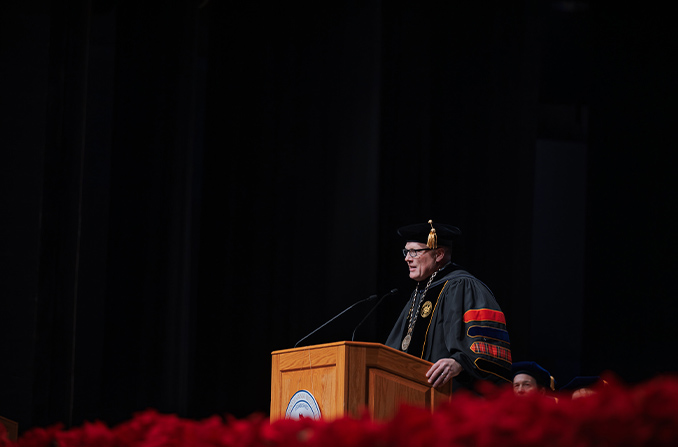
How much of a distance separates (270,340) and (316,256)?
0.64 metres

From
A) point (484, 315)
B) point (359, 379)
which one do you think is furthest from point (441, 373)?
point (484, 315)

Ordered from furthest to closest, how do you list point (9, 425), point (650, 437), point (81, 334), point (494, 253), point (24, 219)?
point (494, 253) < point (81, 334) < point (24, 219) < point (9, 425) < point (650, 437)

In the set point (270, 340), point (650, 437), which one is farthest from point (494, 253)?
point (650, 437)

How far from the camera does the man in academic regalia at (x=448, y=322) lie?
306 cm

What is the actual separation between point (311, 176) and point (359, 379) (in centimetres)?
294

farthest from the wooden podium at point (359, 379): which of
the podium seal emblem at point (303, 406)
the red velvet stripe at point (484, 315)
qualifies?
the red velvet stripe at point (484, 315)

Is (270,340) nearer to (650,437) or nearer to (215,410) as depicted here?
(215,410)

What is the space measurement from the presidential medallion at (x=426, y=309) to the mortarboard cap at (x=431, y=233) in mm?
292

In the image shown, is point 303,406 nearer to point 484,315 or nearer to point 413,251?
point 484,315

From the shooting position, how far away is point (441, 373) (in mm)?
2789

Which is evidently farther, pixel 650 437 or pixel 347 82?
pixel 347 82

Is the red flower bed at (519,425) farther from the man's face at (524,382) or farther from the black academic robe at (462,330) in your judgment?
the man's face at (524,382)

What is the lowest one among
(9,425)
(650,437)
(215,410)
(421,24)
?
(215,410)

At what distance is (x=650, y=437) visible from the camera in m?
1.05
